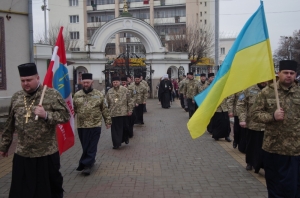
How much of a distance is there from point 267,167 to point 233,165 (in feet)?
10.0

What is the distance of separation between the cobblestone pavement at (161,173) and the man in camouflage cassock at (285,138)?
1.28 m

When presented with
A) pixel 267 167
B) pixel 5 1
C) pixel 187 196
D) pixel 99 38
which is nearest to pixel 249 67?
pixel 267 167

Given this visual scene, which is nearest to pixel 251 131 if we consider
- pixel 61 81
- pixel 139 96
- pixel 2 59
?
pixel 61 81

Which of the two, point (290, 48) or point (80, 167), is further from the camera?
point (290, 48)

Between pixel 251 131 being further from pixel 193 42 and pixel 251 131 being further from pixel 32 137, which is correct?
pixel 193 42

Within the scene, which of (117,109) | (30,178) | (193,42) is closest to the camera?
(30,178)

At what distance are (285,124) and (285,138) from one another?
0.58 ft

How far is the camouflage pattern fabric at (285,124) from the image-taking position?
4441 millimetres

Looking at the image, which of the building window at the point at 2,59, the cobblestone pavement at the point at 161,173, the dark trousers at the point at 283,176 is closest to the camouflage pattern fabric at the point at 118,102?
the cobblestone pavement at the point at 161,173

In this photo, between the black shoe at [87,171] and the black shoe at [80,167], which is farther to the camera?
the black shoe at [80,167]

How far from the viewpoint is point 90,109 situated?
7.21 metres

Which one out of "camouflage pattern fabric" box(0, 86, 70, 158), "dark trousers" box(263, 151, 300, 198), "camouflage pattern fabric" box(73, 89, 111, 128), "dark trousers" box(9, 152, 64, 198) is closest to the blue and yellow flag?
"dark trousers" box(263, 151, 300, 198)

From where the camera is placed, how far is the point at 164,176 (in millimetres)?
6855

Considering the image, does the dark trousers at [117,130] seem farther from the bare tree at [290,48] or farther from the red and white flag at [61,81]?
the bare tree at [290,48]
